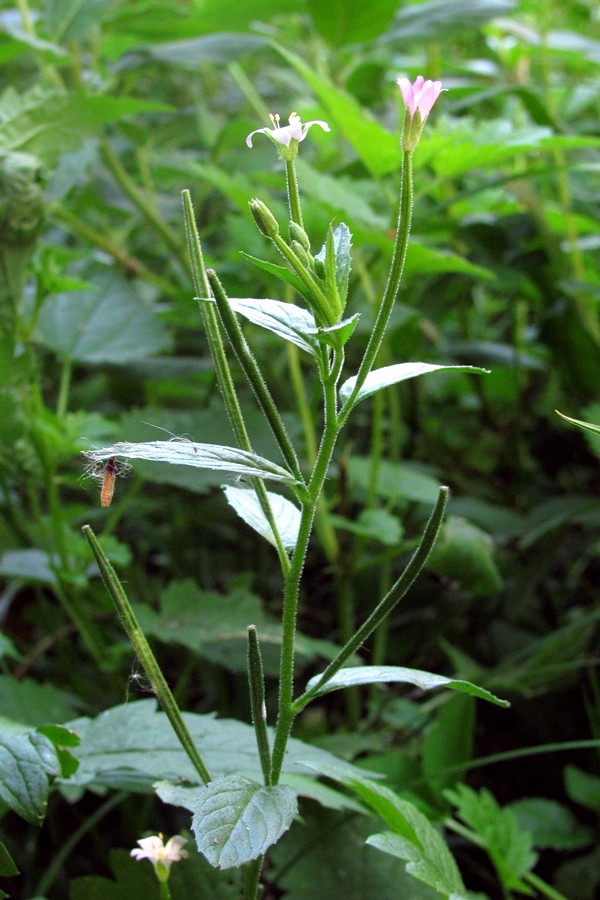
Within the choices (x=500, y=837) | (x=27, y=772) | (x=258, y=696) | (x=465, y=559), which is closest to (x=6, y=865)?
(x=27, y=772)

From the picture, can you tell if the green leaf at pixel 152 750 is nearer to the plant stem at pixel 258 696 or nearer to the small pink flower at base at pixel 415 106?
the plant stem at pixel 258 696

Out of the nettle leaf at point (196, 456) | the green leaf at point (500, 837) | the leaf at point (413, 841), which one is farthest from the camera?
the green leaf at point (500, 837)

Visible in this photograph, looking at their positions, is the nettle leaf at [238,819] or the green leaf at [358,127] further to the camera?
the green leaf at [358,127]

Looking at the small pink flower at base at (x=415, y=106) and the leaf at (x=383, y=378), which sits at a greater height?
the small pink flower at base at (x=415, y=106)

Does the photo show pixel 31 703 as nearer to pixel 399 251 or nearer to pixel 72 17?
pixel 399 251

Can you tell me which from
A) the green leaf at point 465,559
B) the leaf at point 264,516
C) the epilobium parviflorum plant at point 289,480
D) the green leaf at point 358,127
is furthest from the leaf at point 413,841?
the green leaf at point 358,127

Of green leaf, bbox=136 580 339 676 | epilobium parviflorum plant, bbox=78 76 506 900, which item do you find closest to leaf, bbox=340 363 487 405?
epilobium parviflorum plant, bbox=78 76 506 900

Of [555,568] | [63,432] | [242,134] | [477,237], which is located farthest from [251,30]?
[555,568]
